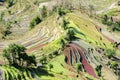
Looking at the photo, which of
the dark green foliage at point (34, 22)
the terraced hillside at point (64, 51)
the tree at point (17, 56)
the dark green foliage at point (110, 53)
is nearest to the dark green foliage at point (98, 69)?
the terraced hillside at point (64, 51)

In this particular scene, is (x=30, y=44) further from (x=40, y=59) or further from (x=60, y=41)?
(x=40, y=59)

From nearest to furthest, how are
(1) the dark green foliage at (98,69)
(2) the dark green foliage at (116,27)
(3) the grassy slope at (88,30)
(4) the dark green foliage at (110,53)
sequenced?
(1) the dark green foliage at (98,69) < (4) the dark green foliage at (110,53) < (3) the grassy slope at (88,30) < (2) the dark green foliage at (116,27)

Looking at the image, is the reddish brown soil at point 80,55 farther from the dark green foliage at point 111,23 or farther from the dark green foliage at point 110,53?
the dark green foliage at point 111,23

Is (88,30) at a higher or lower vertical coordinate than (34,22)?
lower

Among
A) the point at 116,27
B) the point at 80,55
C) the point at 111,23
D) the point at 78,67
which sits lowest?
the point at 78,67

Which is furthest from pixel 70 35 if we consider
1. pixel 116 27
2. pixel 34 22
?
pixel 116 27

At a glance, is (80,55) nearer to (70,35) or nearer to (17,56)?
(70,35)

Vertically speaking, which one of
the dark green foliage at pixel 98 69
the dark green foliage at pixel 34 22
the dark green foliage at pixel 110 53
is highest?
the dark green foliage at pixel 34 22

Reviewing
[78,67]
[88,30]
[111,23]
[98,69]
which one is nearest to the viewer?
[78,67]

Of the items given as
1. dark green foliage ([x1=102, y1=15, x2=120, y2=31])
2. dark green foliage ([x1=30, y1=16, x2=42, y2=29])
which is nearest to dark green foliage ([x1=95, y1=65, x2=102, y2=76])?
dark green foliage ([x1=102, y1=15, x2=120, y2=31])
